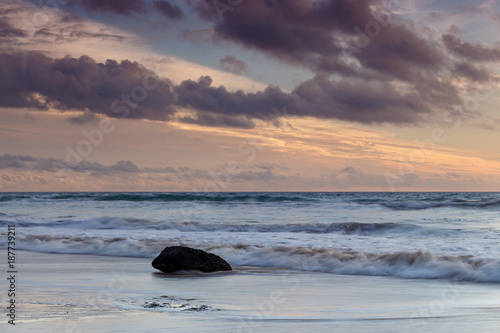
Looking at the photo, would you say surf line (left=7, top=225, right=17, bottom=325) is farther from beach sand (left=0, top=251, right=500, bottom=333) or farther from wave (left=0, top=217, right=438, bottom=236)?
wave (left=0, top=217, right=438, bottom=236)

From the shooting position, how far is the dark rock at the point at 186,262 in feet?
34.3

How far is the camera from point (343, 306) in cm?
694

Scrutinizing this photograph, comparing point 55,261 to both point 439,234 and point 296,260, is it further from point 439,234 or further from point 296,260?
point 439,234

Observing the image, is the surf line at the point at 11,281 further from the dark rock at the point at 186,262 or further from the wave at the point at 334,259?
the dark rock at the point at 186,262

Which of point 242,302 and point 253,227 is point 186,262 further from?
point 253,227

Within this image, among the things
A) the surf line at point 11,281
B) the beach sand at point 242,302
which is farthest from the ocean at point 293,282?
the surf line at point 11,281

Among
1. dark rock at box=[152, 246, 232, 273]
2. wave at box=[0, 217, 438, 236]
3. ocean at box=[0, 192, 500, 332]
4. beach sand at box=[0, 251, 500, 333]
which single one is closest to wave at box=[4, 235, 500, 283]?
ocean at box=[0, 192, 500, 332]

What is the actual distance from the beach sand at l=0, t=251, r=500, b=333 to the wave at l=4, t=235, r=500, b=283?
662mm

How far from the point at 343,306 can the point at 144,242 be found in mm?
9188

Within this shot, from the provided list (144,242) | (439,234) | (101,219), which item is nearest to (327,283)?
(144,242)

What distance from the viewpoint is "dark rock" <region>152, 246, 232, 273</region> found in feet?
34.3

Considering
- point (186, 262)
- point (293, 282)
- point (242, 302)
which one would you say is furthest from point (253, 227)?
point (242, 302)

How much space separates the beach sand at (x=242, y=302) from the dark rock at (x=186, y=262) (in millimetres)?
262

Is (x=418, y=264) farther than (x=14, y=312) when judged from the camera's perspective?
Yes
